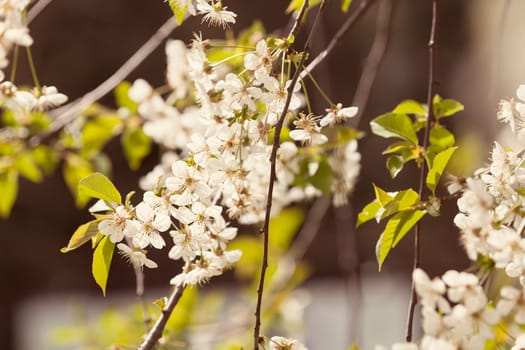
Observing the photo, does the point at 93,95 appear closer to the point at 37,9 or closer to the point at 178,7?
the point at 37,9

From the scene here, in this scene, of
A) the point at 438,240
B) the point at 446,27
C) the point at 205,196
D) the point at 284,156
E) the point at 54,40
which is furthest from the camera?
the point at 446,27

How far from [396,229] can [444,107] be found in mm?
194

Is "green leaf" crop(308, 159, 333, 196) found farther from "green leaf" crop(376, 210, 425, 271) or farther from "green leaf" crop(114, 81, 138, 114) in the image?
"green leaf" crop(114, 81, 138, 114)

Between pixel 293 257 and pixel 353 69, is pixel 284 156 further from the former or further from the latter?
pixel 353 69

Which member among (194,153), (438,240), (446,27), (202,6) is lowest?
(438,240)

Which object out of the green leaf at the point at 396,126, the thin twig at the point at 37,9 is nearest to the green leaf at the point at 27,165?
the thin twig at the point at 37,9

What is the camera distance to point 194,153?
0.67 m

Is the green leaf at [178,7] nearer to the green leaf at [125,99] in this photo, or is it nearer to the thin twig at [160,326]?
the thin twig at [160,326]

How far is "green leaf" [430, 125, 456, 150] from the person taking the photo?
76 centimetres

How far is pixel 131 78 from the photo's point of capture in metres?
2.15

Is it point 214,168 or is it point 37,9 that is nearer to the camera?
point 214,168

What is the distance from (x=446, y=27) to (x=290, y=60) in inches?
84.1

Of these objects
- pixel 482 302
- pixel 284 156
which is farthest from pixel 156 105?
pixel 482 302

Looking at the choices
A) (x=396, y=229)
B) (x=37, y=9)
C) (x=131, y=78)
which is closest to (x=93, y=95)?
(x=37, y=9)
